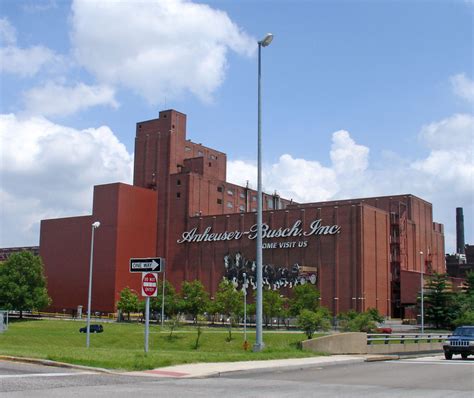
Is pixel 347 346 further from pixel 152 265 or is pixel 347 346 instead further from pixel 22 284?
pixel 22 284

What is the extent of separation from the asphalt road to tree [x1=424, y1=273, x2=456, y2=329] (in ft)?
216

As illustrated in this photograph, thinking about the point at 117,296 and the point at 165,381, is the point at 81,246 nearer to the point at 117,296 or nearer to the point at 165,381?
the point at 117,296

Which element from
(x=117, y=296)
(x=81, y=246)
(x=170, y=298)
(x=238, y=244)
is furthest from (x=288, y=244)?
(x=81, y=246)

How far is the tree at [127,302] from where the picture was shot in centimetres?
9106

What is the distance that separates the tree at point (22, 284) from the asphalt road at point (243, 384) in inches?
3017

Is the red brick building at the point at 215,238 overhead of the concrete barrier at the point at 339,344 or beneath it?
overhead

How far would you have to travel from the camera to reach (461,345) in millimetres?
28516

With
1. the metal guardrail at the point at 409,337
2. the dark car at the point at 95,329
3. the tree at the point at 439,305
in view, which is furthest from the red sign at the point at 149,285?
the tree at the point at 439,305

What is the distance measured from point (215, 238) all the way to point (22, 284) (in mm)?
29739

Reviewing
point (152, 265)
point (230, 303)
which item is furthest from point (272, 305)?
point (152, 265)

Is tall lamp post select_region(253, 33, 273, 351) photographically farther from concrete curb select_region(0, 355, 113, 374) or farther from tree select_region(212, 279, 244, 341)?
tree select_region(212, 279, 244, 341)

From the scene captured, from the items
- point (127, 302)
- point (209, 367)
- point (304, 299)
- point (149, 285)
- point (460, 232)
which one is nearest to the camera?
point (209, 367)

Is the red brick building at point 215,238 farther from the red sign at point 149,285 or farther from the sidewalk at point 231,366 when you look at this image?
the red sign at point 149,285

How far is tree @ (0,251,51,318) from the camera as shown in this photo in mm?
90812
